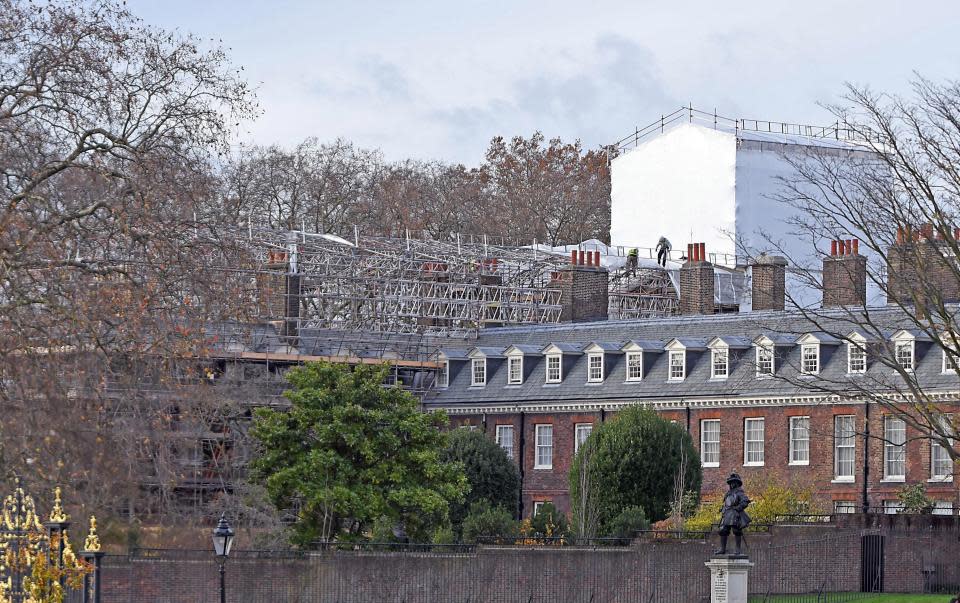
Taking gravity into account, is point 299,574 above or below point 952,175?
below

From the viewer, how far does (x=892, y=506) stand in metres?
49.8

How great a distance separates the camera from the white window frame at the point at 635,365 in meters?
61.5

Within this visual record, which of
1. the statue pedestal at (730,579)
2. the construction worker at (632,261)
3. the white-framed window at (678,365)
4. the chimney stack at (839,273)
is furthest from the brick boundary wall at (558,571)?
the construction worker at (632,261)

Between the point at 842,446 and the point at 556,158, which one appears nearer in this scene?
the point at 842,446

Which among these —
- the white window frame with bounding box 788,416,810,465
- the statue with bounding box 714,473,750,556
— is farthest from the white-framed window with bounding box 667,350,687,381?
the statue with bounding box 714,473,750,556

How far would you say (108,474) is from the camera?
21.6m

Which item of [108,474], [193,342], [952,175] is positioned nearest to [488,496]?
[952,175]

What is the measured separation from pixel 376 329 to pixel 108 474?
156ft

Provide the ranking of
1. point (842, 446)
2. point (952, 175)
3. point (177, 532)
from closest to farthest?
point (952, 175) → point (177, 532) → point (842, 446)

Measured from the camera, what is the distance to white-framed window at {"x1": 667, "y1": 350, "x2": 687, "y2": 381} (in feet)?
197

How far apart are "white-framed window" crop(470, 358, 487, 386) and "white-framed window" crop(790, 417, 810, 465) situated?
13.8m

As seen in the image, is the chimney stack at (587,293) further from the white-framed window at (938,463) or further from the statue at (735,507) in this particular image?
the statue at (735,507)

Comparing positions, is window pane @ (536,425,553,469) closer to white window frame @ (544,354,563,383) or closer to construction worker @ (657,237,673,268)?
white window frame @ (544,354,563,383)

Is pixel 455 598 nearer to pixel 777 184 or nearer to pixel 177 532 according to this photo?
pixel 177 532
